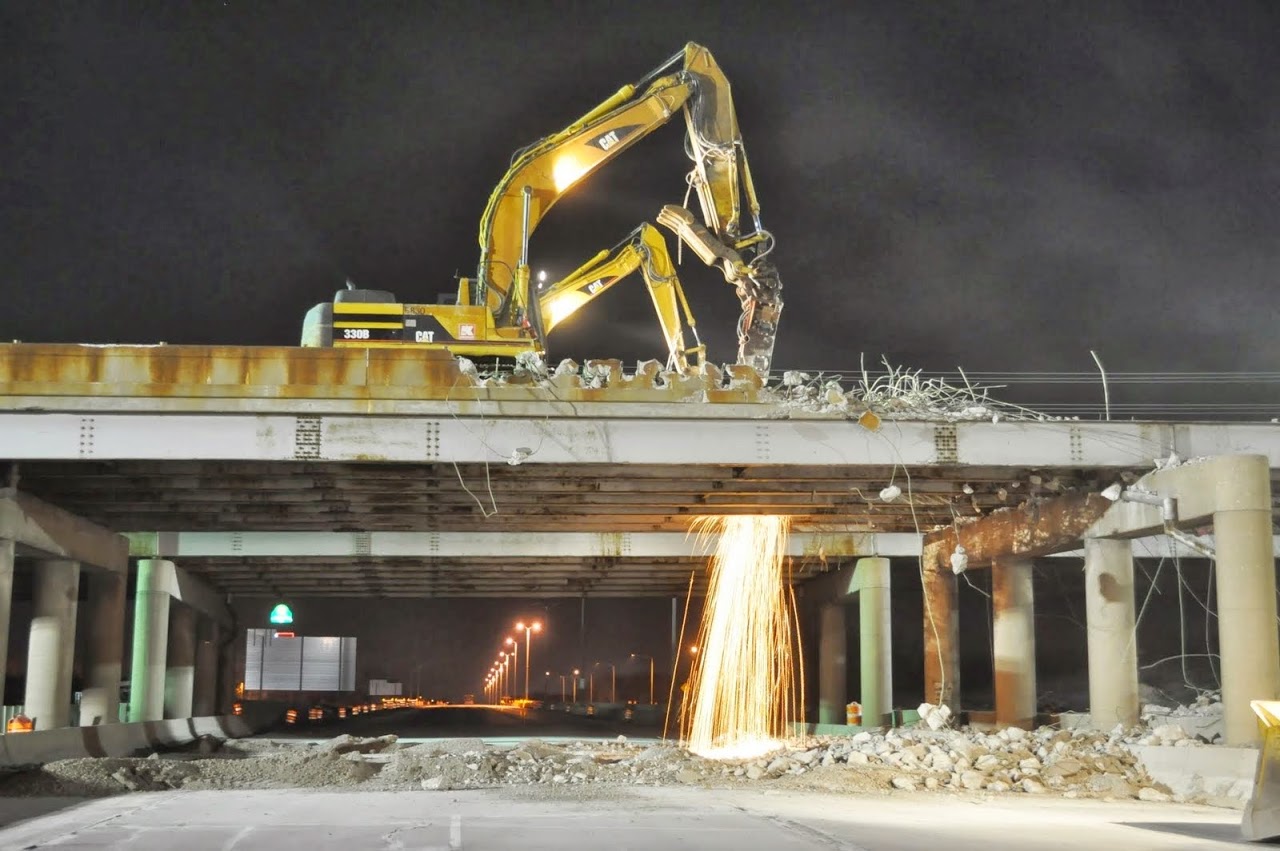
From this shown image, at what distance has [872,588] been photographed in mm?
30516

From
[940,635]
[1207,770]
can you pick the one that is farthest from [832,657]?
[1207,770]

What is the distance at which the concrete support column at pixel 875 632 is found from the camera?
30.3 meters

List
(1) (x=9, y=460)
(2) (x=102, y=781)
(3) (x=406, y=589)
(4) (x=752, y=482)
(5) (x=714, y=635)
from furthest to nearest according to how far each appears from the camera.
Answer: (3) (x=406, y=589) → (5) (x=714, y=635) → (4) (x=752, y=482) → (1) (x=9, y=460) → (2) (x=102, y=781)

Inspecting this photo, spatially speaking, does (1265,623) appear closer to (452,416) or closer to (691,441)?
(691,441)

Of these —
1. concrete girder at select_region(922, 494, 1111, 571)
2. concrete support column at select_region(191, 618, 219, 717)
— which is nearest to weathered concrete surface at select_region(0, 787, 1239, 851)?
concrete girder at select_region(922, 494, 1111, 571)

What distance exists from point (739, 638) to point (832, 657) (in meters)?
7.11

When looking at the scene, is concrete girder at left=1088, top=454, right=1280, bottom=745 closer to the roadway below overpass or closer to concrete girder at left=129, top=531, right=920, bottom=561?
concrete girder at left=129, top=531, right=920, bottom=561

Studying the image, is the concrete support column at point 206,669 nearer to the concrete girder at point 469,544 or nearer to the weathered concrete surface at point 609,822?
the concrete girder at point 469,544

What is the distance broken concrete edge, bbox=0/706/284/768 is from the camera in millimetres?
18812

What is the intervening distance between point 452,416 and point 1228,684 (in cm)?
1127

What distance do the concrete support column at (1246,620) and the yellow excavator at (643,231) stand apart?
27.1 feet

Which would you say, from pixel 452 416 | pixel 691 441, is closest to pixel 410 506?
pixel 452 416

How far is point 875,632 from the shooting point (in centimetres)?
3055

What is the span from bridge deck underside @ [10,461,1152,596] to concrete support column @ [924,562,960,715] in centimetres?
129
